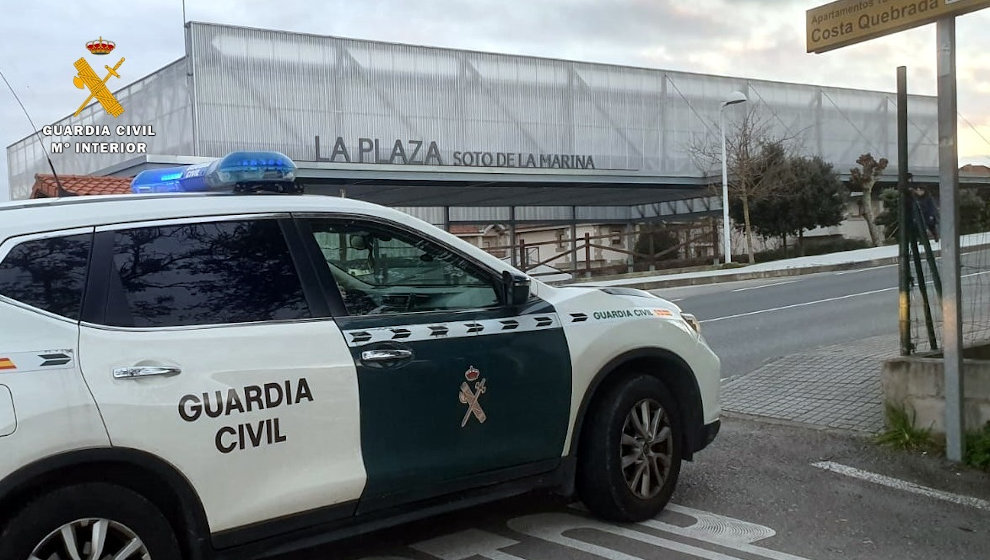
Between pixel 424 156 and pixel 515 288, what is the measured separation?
25.5 m

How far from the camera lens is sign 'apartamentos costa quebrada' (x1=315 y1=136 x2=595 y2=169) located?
2753cm

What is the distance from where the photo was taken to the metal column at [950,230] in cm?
567

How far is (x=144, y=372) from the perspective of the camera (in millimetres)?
3148

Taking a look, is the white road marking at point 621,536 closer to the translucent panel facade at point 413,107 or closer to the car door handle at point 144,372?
→ the car door handle at point 144,372

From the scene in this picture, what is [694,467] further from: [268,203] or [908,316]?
[268,203]

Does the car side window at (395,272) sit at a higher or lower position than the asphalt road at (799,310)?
higher

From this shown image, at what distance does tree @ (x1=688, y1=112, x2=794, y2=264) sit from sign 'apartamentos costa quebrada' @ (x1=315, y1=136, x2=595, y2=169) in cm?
513

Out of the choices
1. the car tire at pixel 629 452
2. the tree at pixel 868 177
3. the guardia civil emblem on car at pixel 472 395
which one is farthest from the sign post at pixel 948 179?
the tree at pixel 868 177

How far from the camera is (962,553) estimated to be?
4.29 metres

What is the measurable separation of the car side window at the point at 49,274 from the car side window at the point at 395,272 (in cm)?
98

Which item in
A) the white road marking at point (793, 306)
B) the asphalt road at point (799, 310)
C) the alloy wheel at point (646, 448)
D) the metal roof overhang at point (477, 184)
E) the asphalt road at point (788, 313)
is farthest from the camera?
the metal roof overhang at point (477, 184)

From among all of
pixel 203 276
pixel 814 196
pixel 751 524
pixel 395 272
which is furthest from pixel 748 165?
pixel 203 276

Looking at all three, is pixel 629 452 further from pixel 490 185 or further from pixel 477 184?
pixel 490 185

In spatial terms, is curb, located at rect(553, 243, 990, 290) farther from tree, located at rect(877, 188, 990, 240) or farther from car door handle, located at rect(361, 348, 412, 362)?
car door handle, located at rect(361, 348, 412, 362)
